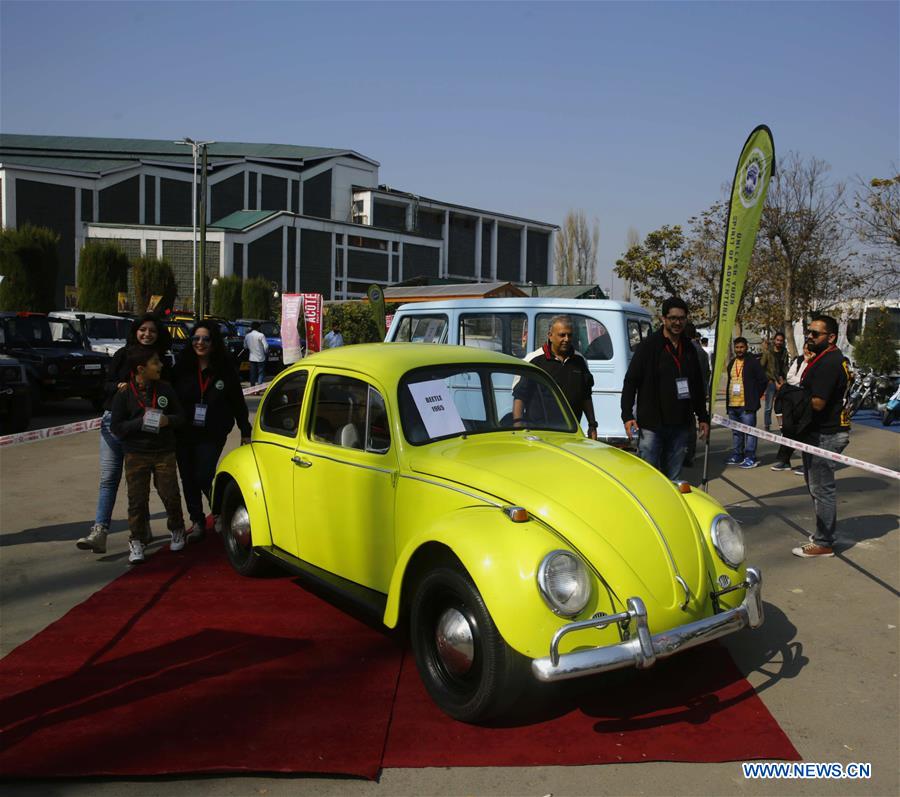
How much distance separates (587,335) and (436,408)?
5.76 metres

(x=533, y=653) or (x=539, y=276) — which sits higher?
(x=539, y=276)

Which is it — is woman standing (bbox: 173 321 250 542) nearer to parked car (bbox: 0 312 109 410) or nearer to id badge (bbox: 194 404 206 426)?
id badge (bbox: 194 404 206 426)

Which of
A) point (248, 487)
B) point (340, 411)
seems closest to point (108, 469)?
point (248, 487)

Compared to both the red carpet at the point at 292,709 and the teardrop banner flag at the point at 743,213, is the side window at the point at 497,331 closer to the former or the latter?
the teardrop banner flag at the point at 743,213

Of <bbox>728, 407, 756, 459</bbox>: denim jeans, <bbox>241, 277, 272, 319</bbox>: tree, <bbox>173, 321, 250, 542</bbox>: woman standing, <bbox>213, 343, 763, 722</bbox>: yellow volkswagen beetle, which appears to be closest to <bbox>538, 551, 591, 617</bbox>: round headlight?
<bbox>213, 343, 763, 722</bbox>: yellow volkswagen beetle

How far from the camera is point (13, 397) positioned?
12.7 meters

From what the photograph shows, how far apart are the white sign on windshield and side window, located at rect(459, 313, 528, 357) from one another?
5430 millimetres

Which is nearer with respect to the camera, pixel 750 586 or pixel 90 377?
pixel 750 586

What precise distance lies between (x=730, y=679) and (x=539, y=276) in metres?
93.9

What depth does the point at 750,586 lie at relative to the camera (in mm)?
4117

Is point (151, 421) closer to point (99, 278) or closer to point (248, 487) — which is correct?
point (248, 487)

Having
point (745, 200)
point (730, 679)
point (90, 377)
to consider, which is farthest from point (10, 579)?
point (90, 377)

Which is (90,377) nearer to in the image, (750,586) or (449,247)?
(750,586)

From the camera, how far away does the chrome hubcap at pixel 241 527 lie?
5.90m
